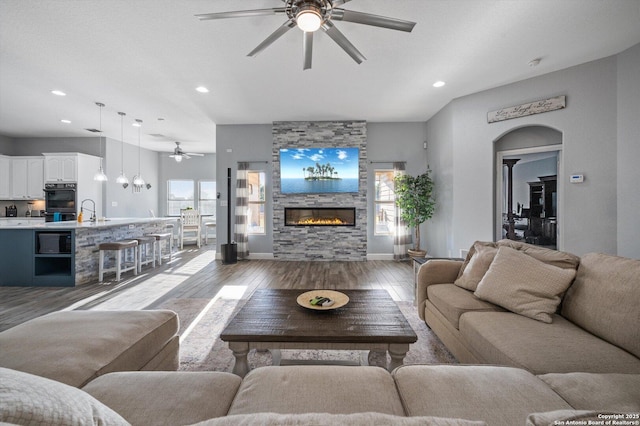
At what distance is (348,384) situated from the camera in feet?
3.17

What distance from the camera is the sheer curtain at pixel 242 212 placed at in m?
5.71

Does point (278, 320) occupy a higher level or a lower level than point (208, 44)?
lower

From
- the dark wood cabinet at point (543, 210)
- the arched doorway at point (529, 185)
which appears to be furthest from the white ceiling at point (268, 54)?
the dark wood cabinet at point (543, 210)

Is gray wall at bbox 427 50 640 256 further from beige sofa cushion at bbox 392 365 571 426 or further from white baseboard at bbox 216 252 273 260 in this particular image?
white baseboard at bbox 216 252 273 260

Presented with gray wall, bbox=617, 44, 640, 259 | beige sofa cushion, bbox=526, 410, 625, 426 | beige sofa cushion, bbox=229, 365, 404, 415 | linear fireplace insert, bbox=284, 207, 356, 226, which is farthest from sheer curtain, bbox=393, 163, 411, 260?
beige sofa cushion, bbox=526, 410, 625, 426

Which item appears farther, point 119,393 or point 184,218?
point 184,218

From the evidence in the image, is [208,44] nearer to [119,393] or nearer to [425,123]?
[119,393]

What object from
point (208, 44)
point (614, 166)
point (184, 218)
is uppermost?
point (208, 44)

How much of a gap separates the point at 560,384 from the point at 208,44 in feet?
12.3

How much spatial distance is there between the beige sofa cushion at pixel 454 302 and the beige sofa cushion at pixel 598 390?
2.47ft

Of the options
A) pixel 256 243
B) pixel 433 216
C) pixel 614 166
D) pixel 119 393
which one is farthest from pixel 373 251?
pixel 119 393

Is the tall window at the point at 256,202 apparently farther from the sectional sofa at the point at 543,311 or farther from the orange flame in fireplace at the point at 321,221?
the sectional sofa at the point at 543,311

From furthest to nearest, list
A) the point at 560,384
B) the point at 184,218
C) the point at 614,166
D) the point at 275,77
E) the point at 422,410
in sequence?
the point at 184,218 → the point at 275,77 → the point at 614,166 → the point at 560,384 → the point at 422,410

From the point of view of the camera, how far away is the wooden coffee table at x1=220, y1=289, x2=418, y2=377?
1.41 meters
